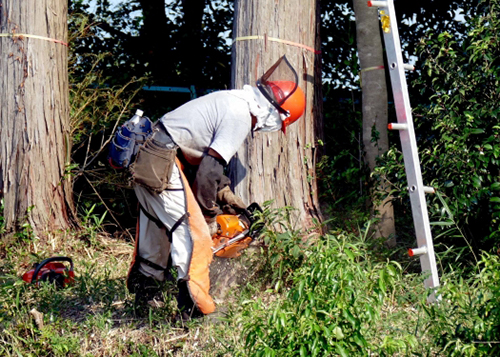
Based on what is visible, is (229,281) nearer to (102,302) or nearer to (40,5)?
(102,302)

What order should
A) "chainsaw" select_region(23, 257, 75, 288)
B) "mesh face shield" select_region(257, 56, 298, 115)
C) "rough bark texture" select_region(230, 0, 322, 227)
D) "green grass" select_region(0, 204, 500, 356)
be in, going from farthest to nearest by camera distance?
Result: "rough bark texture" select_region(230, 0, 322, 227) < "chainsaw" select_region(23, 257, 75, 288) < "mesh face shield" select_region(257, 56, 298, 115) < "green grass" select_region(0, 204, 500, 356)

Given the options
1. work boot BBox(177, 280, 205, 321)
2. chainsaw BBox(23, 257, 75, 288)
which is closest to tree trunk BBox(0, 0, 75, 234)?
chainsaw BBox(23, 257, 75, 288)

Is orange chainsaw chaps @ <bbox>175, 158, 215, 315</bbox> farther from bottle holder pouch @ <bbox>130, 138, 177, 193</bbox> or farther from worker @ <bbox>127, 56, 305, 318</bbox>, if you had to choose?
bottle holder pouch @ <bbox>130, 138, 177, 193</bbox>

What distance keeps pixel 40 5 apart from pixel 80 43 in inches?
61.7

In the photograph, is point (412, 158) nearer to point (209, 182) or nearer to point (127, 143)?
point (209, 182)

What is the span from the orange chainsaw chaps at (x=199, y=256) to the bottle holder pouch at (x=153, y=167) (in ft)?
0.48

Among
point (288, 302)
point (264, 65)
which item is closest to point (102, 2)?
point (264, 65)

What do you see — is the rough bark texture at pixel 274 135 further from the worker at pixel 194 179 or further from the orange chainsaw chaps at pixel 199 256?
the orange chainsaw chaps at pixel 199 256

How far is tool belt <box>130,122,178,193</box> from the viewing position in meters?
3.90

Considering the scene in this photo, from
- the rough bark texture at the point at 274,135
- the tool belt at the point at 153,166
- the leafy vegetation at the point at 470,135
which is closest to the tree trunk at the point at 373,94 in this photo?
the rough bark texture at the point at 274,135

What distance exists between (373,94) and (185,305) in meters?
2.39

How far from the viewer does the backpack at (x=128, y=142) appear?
3986 millimetres

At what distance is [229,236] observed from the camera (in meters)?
4.36

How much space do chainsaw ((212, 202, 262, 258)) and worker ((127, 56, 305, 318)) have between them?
0.30 ft
